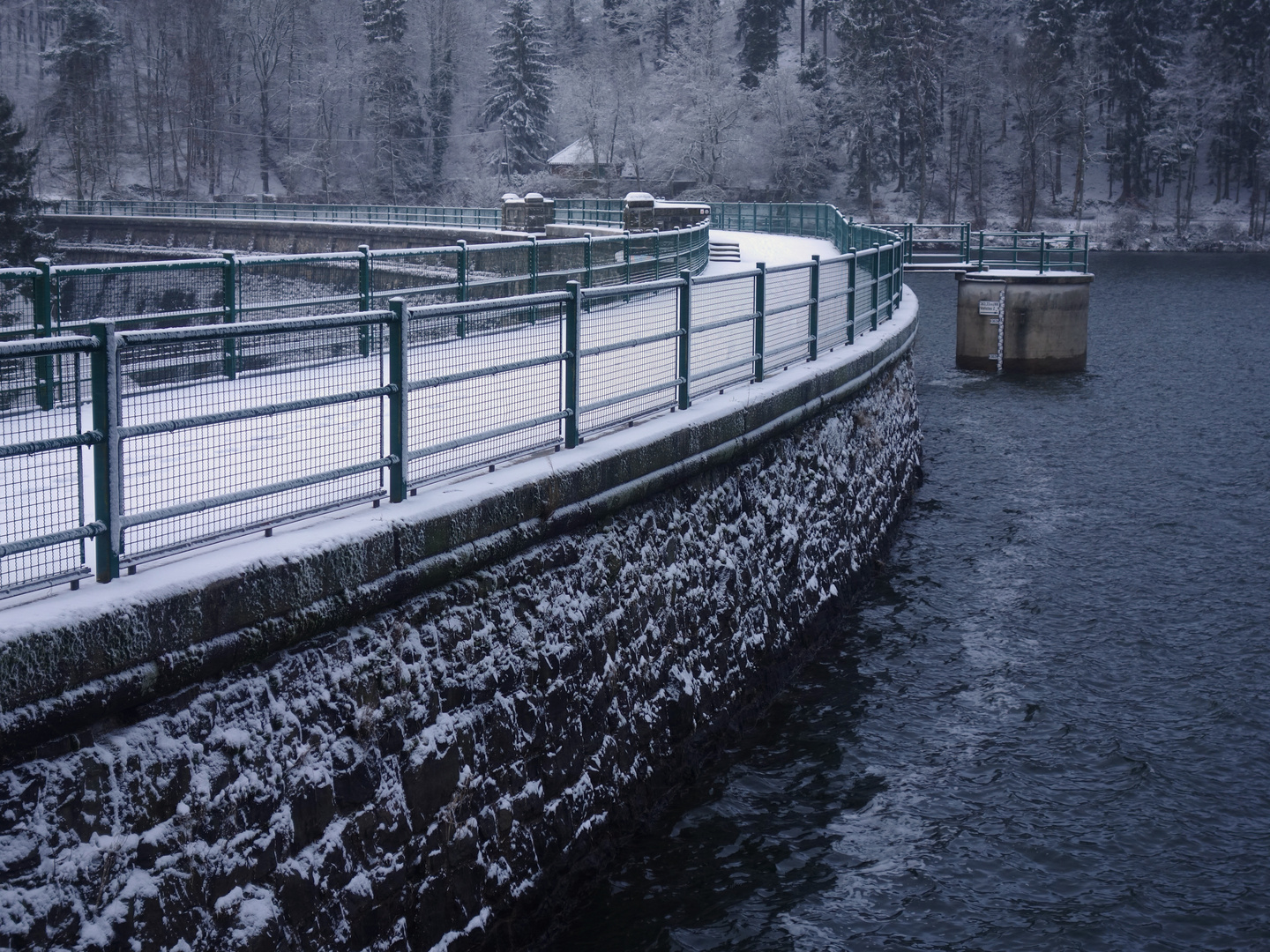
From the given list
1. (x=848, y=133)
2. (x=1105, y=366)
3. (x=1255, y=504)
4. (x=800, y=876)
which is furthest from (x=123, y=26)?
(x=800, y=876)

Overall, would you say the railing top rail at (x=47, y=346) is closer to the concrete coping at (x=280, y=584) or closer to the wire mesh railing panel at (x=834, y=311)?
the concrete coping at (x=280, y=584)

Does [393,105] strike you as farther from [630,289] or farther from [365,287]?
[630,289]

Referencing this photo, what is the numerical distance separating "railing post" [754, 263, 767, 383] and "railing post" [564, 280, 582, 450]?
3.29 meters

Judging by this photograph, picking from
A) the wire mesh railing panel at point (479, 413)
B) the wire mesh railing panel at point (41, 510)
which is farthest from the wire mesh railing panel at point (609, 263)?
the wire mesh railing panel at point (41, 510)

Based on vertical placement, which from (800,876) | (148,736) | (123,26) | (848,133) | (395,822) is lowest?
(800,876)

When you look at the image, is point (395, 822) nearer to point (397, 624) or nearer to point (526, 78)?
point (397, 624)

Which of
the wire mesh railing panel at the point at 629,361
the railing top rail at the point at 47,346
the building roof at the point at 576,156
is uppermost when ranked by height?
the building roof at the point at 576,156

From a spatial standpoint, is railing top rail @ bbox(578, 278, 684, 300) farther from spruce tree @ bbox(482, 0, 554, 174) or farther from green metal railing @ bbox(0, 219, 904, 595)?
spruce tree @ bbox(482, 0, 554, 174)

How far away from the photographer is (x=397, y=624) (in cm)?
685

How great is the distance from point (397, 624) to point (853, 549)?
8.79m

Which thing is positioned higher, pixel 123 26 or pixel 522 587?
pixel 123 26

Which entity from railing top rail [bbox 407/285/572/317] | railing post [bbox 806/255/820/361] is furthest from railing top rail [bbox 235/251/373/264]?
railing post [bbox 806/255/820/361]

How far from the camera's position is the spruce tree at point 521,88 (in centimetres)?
9662

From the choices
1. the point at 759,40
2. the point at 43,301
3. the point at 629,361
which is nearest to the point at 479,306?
the point at 629,361
